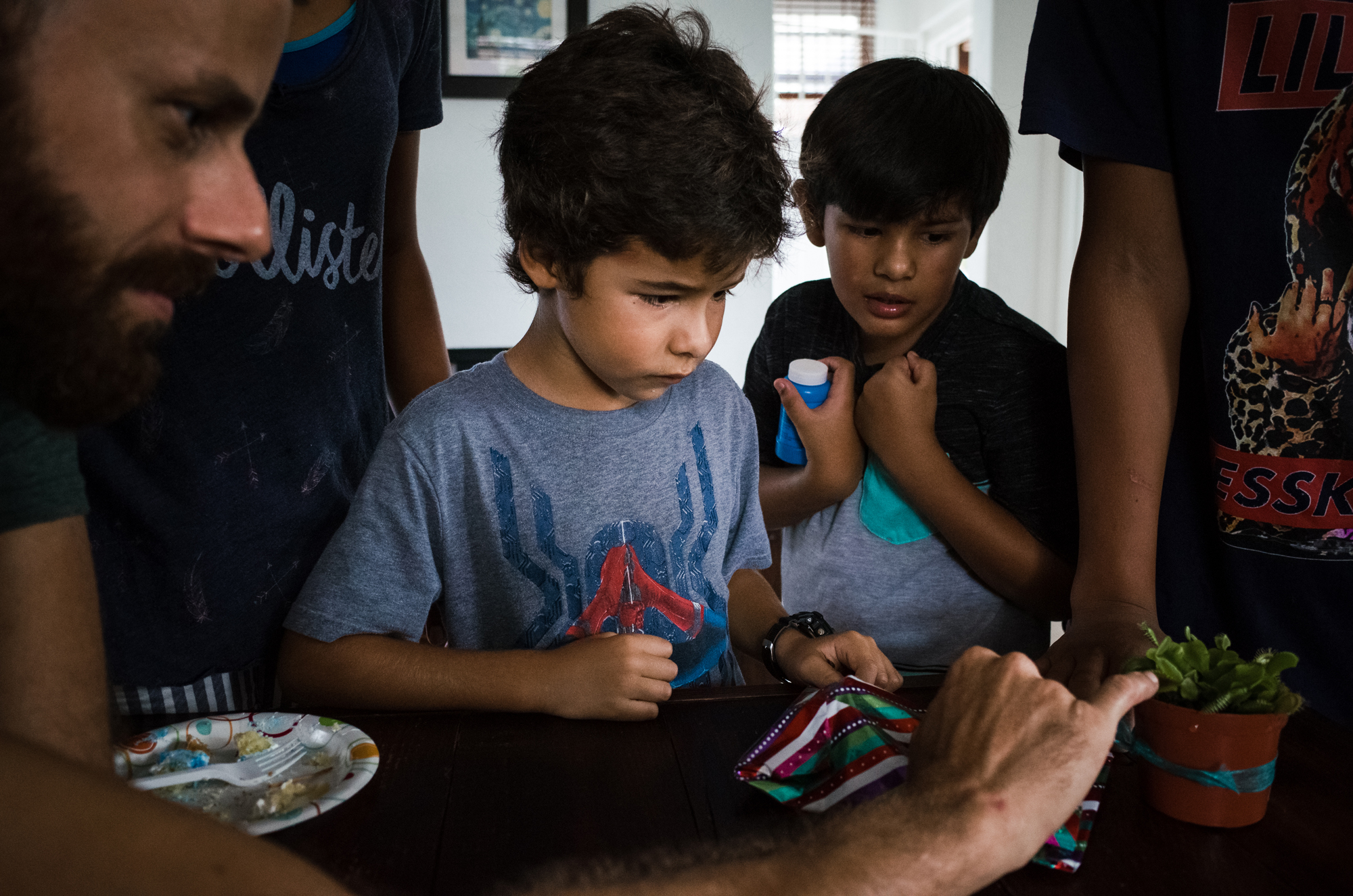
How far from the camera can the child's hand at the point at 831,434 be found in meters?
1.40

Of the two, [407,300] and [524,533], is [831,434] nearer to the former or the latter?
[524,533]

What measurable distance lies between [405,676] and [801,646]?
0.42m

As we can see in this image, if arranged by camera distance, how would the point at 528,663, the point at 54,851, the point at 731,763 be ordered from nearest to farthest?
the point at 54,851, the point at 731,763, the point at 528,663

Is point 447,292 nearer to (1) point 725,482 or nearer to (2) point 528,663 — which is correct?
(1) point 725,482

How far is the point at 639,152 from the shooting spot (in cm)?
102

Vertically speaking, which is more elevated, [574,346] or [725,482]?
[574,346]

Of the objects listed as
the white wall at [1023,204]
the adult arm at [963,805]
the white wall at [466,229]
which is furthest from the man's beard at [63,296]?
the white wall at [1023,204]

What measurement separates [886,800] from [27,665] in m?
0.61

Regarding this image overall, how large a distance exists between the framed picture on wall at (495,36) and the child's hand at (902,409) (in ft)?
8.52

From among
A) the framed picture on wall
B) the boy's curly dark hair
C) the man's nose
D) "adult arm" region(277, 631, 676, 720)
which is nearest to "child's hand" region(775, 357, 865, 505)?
the boy's curly dark hair

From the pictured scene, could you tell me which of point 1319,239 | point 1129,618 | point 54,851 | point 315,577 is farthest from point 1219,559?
point 54,851

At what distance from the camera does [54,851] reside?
46 cm

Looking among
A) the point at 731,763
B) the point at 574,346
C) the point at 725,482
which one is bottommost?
the point at 731,763

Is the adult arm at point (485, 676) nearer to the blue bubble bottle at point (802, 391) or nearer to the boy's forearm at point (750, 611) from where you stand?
the boy's forearm at point (750, 611)
